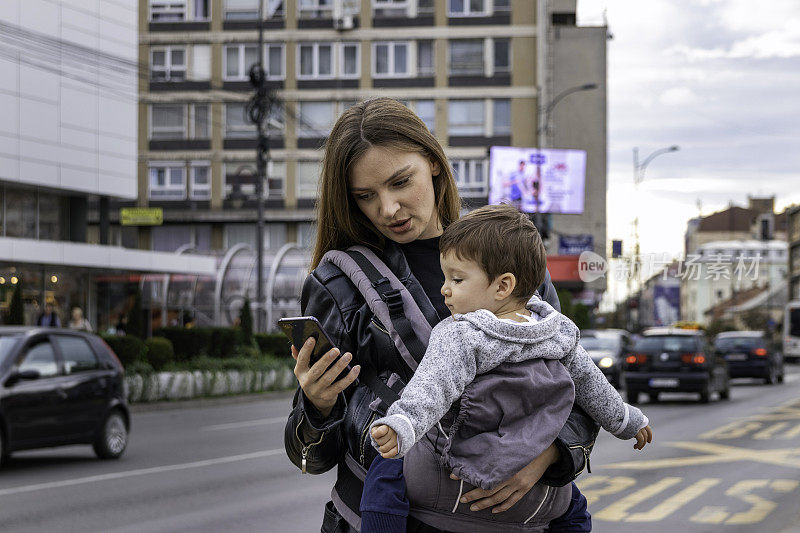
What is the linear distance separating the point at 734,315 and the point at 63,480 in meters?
87.3

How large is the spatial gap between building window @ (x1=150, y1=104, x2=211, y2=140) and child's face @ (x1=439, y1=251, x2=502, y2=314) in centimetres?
6121

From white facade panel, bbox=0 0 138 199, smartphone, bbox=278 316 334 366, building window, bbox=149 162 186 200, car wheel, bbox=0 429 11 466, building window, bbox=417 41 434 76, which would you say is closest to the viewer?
smartphone, bbox=278 316 334 366

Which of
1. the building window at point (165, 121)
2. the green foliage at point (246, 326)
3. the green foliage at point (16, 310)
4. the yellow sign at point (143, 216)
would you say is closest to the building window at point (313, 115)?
the building window at point (165, 121)

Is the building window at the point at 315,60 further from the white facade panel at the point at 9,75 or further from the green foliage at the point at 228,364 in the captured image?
the green foliage at the point at 228,364

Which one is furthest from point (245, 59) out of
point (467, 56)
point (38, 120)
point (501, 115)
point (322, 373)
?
point (322, 373)

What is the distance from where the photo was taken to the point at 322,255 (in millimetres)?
2982

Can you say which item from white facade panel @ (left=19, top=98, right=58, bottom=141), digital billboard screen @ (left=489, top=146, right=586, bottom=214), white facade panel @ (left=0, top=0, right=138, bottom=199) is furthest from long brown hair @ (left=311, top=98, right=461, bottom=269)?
digital billboard screen @ (left=489, top=146, right=586, bottom=214)

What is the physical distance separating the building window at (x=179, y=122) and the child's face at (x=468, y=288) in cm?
6121

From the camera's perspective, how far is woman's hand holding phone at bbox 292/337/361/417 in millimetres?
2500

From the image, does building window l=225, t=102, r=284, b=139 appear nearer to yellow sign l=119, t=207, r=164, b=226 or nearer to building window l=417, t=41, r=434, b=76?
building window l=417, t=41, r=434, b=76

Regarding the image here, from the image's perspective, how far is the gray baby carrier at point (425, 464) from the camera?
8.31 feet

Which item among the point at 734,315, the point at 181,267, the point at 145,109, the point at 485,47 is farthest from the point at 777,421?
the point at 734,315

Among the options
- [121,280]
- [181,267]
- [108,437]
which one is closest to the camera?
[108,437]

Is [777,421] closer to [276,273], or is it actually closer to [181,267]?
[181,267]
